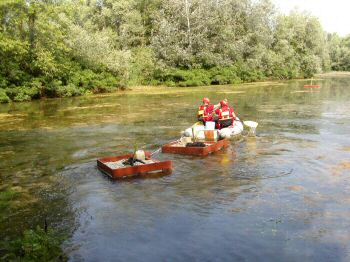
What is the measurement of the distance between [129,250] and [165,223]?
134 cm

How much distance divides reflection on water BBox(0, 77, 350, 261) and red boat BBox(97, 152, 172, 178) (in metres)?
0.28

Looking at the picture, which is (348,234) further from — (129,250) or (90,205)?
(90,205)

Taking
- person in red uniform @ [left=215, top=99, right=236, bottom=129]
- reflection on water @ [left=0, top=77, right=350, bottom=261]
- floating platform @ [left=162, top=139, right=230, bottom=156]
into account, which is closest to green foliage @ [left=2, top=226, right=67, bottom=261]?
reflection on water @ [left=0, top=77, right=350, bottom=261]

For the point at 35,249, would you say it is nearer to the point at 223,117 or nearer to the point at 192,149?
the point at 192,149

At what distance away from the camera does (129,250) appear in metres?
7.75

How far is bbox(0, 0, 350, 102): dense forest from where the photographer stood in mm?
33969

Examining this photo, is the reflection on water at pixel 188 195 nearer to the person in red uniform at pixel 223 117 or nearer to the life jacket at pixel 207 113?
the person in red uniform at pixel 223 117

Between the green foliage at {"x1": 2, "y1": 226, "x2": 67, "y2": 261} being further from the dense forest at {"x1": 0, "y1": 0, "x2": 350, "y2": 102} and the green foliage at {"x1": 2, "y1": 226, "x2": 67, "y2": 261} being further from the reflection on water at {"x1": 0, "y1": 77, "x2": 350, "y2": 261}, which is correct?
the dense forest at {"x1": 0, "y1": 0, "x2": 350, "y2": 102}

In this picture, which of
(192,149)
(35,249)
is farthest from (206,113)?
(35,249)

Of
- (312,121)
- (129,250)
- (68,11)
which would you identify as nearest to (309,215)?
(129,250)

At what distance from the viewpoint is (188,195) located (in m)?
10.6

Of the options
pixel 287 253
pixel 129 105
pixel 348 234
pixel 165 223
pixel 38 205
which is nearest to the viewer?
pixel 287 253

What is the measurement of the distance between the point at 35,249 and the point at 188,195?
14.9ft

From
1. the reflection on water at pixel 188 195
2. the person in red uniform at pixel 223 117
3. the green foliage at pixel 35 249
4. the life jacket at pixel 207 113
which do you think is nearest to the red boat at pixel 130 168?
the reflection on water at pixel 188 195
